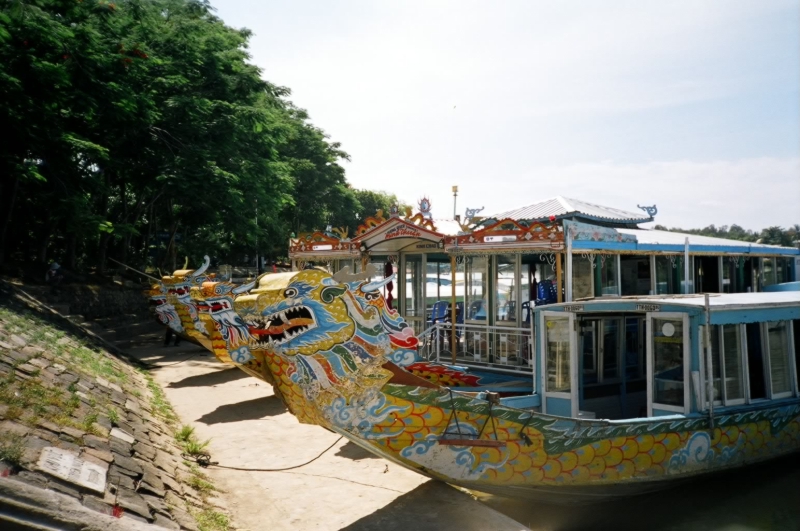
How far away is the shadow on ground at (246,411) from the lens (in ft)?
32.1

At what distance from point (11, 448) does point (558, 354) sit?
236 inches

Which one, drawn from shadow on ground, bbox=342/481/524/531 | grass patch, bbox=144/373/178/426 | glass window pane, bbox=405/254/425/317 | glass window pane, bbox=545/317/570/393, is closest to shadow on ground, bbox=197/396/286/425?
grass patch, bbox=144/373/178/426

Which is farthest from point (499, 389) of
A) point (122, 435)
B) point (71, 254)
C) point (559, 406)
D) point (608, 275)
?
point (71, 254)

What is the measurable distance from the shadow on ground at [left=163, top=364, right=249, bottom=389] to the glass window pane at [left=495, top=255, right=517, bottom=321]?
6466mm

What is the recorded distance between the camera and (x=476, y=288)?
36.0 ft

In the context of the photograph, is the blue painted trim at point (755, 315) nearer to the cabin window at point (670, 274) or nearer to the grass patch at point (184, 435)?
the cabin window at point (670, 274)

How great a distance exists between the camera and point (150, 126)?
58.9ft

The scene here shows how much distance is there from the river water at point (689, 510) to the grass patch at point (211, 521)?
3.33 metres

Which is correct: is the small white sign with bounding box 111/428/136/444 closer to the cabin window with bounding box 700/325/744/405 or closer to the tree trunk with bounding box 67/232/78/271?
the cabin window with bounding box 700/325/744/405

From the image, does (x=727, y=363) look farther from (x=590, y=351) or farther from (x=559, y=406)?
(x=559, y=406)

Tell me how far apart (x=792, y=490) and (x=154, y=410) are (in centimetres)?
946

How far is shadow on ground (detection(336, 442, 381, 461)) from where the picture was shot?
7.86 meters

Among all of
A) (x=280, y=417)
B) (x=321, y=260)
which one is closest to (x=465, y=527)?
(x=280, y=417)

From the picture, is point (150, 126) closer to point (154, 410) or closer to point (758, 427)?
point (154, 410)
